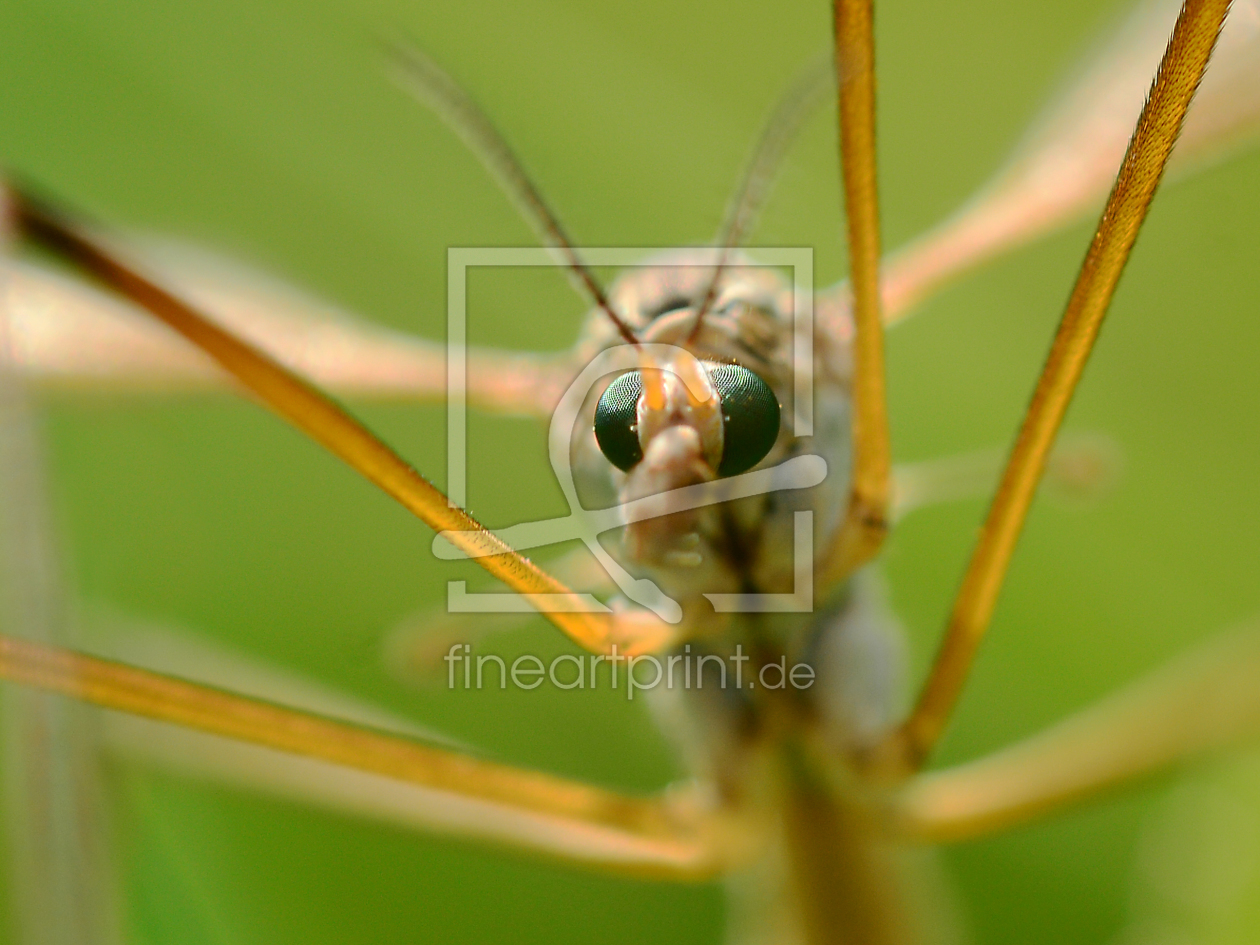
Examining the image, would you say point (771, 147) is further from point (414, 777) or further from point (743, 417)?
point (414, 777)

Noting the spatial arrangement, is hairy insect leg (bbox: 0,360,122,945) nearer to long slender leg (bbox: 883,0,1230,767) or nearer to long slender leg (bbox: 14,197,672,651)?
long slender leg (bbox: 14,197,672,651)

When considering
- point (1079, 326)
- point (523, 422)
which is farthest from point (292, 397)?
point (523, 422)

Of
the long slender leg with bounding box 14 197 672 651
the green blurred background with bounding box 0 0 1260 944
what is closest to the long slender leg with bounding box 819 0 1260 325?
the green blurred background with bounding box 0 0 1260 944

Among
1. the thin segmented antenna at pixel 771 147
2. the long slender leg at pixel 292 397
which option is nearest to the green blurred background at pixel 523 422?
the thin segmented antenna at pixel 771 147

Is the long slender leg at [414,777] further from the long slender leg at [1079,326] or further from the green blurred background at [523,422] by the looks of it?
the long slender leg at [1079,326]

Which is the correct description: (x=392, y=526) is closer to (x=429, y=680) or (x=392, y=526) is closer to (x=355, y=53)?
(x=429, y=680)

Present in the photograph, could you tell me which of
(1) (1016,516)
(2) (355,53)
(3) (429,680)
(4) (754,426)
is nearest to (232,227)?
(2) (355,53)
